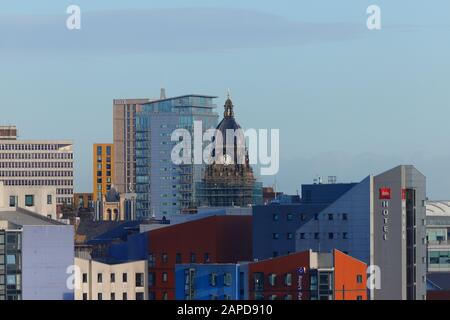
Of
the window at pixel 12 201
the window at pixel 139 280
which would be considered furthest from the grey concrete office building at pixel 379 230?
the window at pixel 12 201

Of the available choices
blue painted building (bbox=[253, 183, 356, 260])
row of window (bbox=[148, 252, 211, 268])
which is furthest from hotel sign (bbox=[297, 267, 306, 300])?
row of window (bbox=[148, 252, 211, 268])

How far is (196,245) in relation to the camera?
→ 298ft

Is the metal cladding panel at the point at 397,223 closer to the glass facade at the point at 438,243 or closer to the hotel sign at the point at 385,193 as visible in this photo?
the hotel sign at the point at 385,193

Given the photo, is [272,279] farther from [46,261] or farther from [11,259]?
[11,259]

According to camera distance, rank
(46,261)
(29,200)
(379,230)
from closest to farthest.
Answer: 1. (46,261)
2. (379,230)
3. (29,200)

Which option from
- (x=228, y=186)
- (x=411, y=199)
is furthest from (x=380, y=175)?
(x=228, y=186)

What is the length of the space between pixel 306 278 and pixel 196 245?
16.9m

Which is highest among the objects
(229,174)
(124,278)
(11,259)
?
(229,174)

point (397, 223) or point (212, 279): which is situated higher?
point (397, 223)

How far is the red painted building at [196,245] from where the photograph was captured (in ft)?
293

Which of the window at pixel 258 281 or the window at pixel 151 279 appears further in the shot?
the window at pixel 151 279

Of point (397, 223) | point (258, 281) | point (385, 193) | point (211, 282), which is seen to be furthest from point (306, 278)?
point (385, 193)

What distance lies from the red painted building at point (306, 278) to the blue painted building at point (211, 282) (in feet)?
1.81
